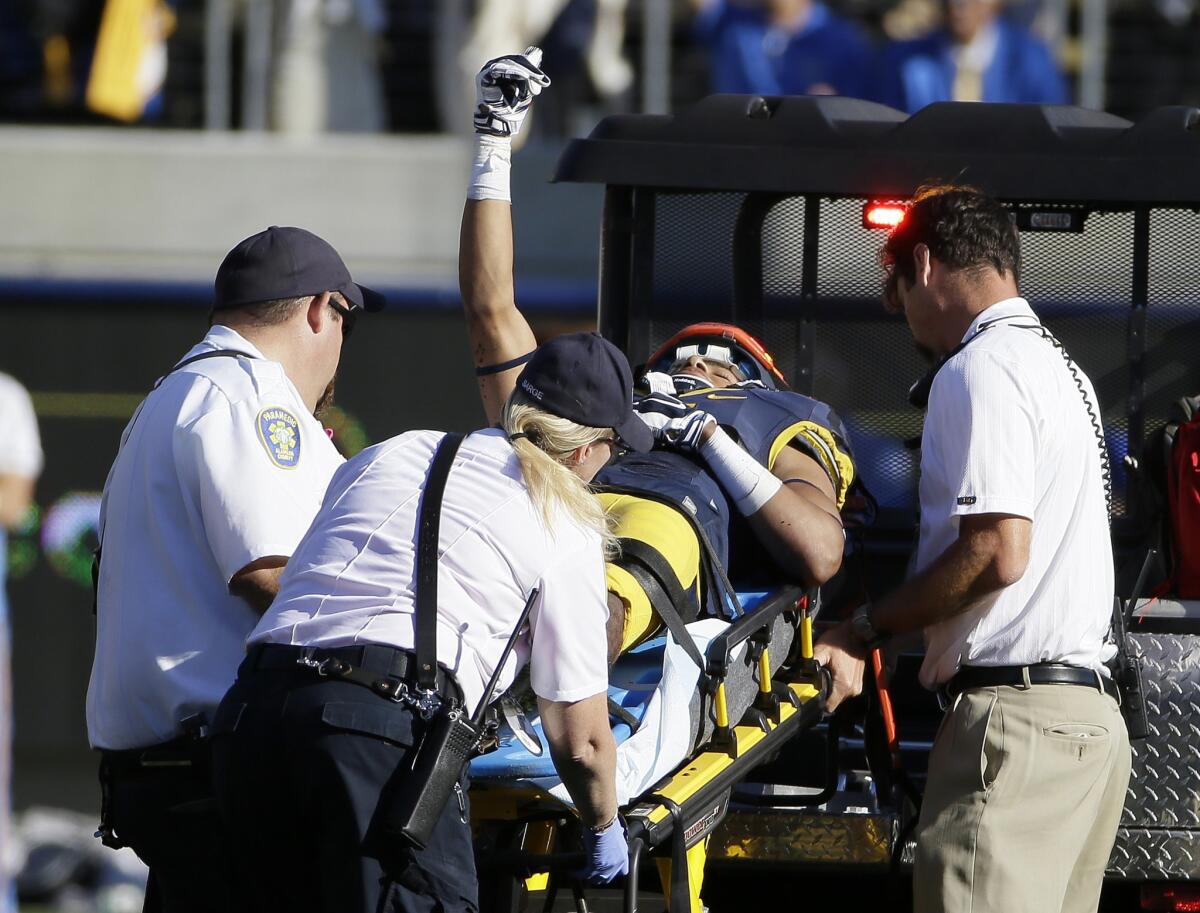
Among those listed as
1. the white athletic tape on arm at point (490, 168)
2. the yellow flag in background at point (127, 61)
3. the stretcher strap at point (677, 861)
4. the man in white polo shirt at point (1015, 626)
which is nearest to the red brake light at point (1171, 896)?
the man in white polo shirt at point (1015, 626)

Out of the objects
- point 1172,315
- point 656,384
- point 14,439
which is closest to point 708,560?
point 656,384

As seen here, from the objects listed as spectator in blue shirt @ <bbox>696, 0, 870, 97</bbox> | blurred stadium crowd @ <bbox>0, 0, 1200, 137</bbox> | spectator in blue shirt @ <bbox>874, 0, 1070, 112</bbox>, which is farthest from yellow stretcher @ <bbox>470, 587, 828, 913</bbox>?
blurred stadium crowd @ <bbox>0, 0, 1200, 137</bbox>

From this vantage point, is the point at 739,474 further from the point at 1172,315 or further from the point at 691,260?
the point at 1172,315

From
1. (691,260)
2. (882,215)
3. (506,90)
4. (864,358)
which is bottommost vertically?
(864,358)

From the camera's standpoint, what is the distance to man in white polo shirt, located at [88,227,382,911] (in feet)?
12.0

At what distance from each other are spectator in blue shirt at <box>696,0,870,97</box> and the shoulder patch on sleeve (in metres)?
6.36

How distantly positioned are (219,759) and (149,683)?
489 mm

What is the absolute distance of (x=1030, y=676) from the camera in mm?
3967

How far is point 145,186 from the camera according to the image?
10.9 meters

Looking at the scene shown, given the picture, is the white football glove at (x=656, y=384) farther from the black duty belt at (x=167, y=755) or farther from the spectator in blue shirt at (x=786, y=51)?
the spectator in blue shirt at (x=786, y=51)

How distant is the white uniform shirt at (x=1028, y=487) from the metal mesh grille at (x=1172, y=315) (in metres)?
1.20

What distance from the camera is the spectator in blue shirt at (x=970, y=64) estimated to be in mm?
9625

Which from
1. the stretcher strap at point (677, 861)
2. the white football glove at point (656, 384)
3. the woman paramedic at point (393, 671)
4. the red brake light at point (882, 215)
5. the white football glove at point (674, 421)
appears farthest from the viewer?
the red brake light at point (882, 215)

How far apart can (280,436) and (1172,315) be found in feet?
8.78
